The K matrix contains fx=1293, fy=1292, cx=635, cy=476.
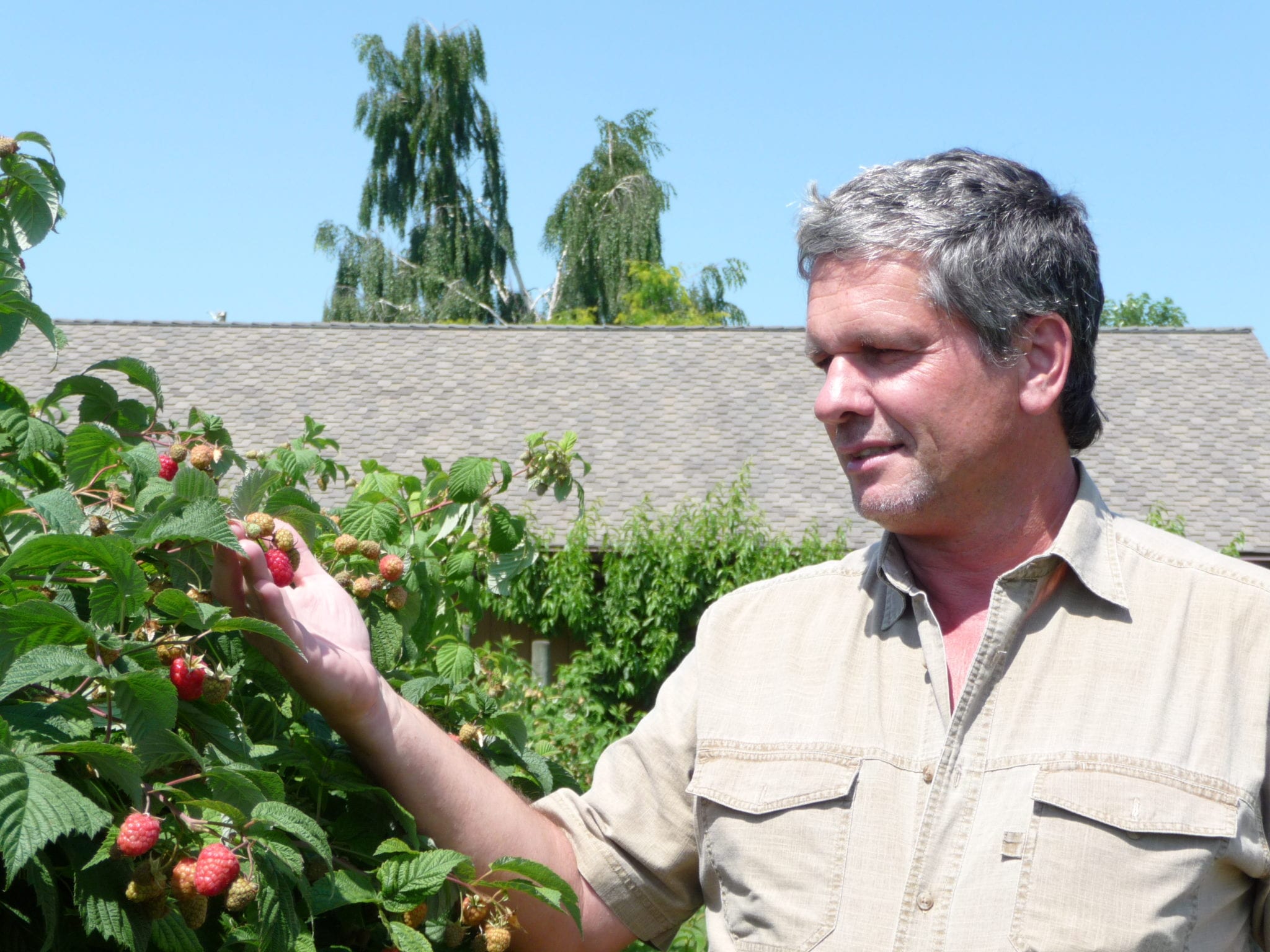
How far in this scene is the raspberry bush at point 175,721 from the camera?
1.31 metres

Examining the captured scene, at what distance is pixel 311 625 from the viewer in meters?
1.85

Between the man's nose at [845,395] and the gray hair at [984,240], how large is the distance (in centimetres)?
16

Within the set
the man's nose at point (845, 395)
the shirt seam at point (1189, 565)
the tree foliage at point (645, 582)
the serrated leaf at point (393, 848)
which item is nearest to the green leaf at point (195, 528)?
Answer: the serrated leaf at point (393, 848)

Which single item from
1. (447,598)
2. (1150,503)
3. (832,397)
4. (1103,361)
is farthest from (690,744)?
(1103,361)

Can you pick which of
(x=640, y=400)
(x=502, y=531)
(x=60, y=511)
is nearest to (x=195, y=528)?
(x=60, y=511)

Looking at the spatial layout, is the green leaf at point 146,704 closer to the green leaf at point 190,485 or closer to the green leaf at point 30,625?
the green leaf at point 30,625

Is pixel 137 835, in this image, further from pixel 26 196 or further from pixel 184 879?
pixel 26 196

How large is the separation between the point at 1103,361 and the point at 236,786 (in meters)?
18.8

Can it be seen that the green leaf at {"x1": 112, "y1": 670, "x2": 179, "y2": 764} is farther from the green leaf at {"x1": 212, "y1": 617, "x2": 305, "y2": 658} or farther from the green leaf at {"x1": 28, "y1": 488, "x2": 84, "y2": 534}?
the green leaf at {"x1": 28, "y1": 488, "x2": 84, "y2": 534}

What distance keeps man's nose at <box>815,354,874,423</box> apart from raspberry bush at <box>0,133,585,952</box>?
77 centimetres

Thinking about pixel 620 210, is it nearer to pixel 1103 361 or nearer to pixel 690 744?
pixel 1103 361

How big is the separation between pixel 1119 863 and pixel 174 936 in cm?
122

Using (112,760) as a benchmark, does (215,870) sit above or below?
below

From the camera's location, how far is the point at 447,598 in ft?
9.12
